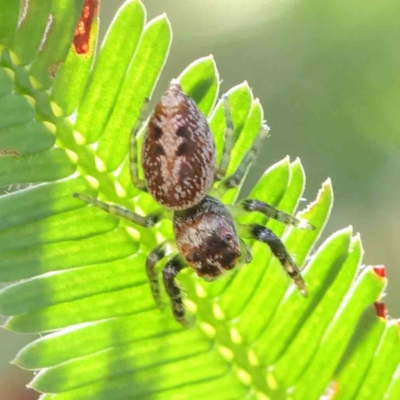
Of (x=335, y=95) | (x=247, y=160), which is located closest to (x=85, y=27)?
(x=247, y=160)

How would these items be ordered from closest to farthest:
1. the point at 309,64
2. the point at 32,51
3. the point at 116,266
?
the point at 32,51 → the point at 116,266 → the point at 309,64

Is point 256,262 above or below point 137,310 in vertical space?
above

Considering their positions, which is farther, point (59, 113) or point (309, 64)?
point (309, 64)

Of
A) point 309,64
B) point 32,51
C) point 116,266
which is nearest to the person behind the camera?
point 32,51

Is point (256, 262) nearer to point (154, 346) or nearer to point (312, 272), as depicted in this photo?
point (312, 272)

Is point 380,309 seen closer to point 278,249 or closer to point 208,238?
point 278,249

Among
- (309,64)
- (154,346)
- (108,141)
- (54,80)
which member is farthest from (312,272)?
(309,64)

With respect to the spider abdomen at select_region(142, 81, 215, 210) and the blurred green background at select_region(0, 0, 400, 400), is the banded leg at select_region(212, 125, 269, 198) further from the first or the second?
the blurred green background at select_region(0, 0, 400, 400)

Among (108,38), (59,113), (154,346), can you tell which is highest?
(108,38)

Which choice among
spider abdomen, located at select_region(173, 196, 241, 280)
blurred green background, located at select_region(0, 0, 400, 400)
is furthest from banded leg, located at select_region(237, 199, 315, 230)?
blurred green background, located at select_region(0, 0, 400, 400)
